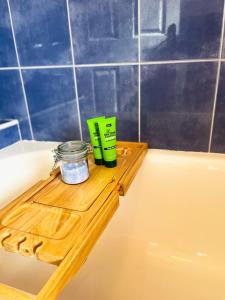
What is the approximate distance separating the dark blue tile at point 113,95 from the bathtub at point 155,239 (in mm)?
145

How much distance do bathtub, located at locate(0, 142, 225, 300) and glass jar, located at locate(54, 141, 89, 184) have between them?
28cm

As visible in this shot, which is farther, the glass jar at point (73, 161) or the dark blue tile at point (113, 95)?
the dark blue tile at point (113, 95)

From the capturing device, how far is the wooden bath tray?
43cm

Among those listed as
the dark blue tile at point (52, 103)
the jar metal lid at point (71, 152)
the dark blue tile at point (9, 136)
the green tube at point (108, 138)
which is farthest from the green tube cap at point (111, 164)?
the dark blue tile at point (9, 136)

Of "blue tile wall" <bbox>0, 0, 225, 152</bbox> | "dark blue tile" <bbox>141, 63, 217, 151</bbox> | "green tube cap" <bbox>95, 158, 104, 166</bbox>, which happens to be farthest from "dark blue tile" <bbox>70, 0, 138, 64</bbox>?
"green tube cap" <bbox>95, 158, 104, 166</bbox>

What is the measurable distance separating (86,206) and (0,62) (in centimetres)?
77

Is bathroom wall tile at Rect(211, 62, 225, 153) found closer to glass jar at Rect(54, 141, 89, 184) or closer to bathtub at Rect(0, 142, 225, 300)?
bathtub at Rect(0, 142, 225, 300)

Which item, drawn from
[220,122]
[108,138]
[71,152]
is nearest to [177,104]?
[220,122]

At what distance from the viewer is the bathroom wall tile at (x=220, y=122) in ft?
2.44

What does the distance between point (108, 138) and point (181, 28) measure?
411mm

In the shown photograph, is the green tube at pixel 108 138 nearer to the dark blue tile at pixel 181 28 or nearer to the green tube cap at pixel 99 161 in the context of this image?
the green tube cap at pixel 99 161

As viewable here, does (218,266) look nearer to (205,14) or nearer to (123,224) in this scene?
(123,224)

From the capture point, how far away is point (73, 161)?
0.64 meters

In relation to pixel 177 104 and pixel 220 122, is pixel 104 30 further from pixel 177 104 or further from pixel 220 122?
pixel 220 122
